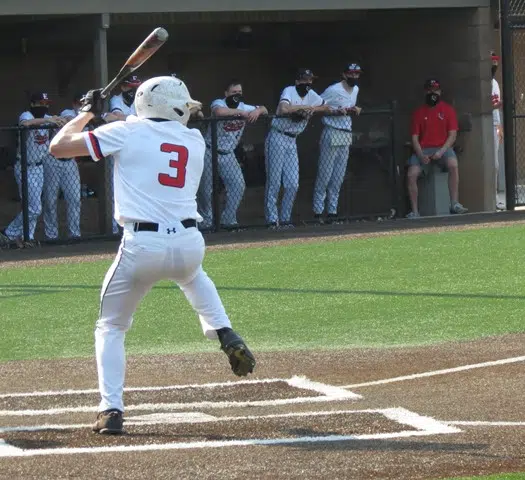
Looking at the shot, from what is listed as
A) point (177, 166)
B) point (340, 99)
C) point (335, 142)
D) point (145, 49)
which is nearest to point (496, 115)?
point (340, 99)

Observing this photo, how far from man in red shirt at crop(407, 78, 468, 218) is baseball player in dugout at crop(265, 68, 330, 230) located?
158 centimetres

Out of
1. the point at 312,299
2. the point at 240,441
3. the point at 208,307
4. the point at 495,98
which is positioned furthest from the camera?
the point at 495,98

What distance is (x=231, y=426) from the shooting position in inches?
258

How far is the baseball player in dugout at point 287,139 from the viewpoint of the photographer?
17.1 meters

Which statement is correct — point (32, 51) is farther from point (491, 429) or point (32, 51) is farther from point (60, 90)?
point (491, 429)

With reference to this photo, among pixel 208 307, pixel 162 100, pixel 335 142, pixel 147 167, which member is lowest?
pixel 208 307

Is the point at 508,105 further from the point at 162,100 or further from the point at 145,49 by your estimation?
the point at 162,100

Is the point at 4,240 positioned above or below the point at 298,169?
below

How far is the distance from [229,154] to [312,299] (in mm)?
6025

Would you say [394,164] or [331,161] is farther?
[394,164]

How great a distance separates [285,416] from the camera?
269 inches

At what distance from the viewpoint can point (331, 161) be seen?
17.6 m

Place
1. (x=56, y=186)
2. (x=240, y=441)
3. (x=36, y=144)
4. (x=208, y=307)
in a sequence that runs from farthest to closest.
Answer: (x=56, y=186) → (x=36, y=144) → (x=208, y=307) → (x=240, y=441)

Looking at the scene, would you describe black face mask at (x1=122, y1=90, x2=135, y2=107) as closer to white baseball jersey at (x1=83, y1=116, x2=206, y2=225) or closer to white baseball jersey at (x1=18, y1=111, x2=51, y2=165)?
white baseball jersey at (x1=18, y1=111, x2=51, y2=165)
